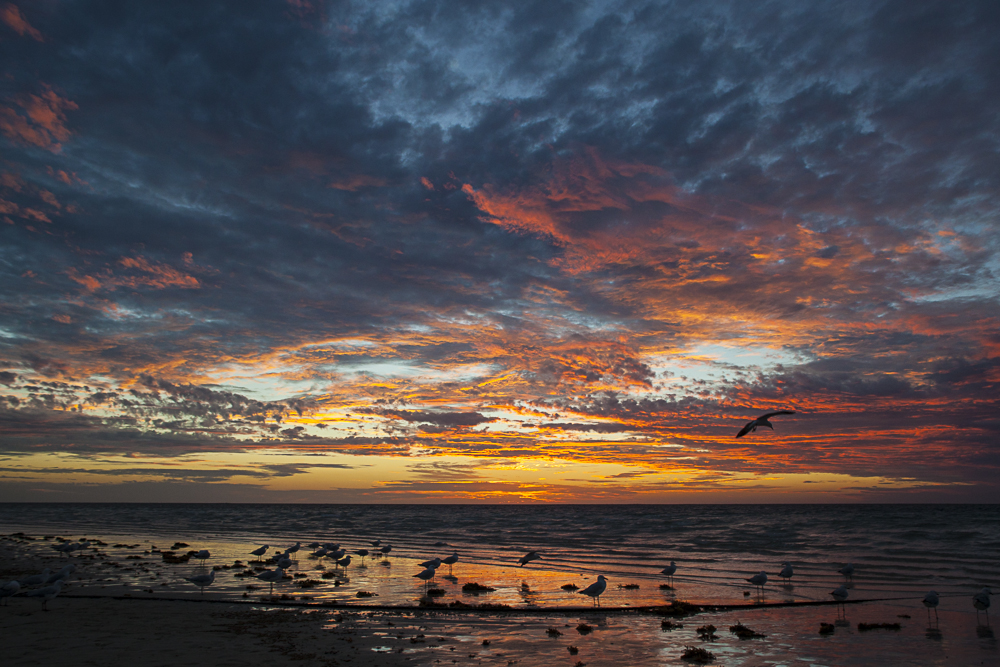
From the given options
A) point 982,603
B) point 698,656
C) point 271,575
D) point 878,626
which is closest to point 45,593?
point 271,575

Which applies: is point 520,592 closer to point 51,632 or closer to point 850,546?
point 51,632

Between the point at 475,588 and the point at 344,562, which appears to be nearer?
the point at 475,588

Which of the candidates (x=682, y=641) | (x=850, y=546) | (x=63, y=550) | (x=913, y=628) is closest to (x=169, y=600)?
(x=682, y=641)

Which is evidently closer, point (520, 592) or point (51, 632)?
point (51, 632)

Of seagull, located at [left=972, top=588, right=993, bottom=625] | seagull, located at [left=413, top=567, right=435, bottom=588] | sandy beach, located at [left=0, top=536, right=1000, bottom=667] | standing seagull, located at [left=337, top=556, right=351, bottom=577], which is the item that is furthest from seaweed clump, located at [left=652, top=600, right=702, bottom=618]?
standing seagull, located at [left=337, top=556, right=351, bottom=577]

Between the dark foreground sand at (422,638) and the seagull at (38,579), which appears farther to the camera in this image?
the seagull at (38,579)

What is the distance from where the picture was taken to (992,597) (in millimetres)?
20812

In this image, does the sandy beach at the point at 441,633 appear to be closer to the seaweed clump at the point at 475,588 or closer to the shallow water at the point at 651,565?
the shallow water at the point at 651,565

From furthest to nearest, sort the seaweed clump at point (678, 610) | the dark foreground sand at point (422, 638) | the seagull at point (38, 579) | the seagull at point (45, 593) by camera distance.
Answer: the seagull at point (38, 579), the seaweed clump at point (678, 610), the seagull at point (45, 593), the dark foreground sand at point (422, 638)

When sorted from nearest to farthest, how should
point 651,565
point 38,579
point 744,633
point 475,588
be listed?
point 744,633, point 38,579, point 475,588, point 651,565

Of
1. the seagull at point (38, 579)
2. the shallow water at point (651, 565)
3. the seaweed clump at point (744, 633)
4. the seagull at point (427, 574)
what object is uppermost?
the seagull at point (38, 579)

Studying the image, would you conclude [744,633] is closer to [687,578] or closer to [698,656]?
[698,656]

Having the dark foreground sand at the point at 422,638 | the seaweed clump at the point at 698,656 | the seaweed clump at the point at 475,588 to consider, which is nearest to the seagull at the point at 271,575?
the dark foreground sand at the point at 422,638

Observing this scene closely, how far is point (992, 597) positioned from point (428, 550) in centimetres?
3059
